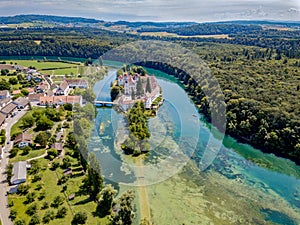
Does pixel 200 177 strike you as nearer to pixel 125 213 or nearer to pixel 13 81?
pixel 125 213

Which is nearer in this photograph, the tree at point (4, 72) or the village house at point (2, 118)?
the village house at point (2, 118)

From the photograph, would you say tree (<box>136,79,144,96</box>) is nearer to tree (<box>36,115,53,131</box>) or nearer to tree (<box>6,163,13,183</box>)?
tree (<box>36,115,53,131</box>)

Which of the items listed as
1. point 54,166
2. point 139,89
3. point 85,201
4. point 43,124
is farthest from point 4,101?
point 85,201

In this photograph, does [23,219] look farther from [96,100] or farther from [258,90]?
[258,90]

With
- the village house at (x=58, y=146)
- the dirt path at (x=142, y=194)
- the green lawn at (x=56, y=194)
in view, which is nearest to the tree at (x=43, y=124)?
the village house at (x=58, y=146)

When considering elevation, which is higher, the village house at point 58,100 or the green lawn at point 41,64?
the green lawn at point 41,64

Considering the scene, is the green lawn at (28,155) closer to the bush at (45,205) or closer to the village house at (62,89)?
the bush at (45,205)

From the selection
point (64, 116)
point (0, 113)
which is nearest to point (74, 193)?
point (64, 116)
